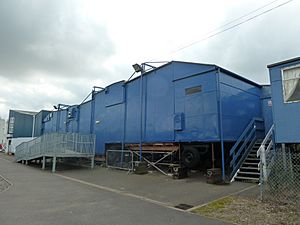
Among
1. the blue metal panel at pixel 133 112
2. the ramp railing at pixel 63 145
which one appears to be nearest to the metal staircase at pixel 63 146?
the ramp railing at pixel 63 145

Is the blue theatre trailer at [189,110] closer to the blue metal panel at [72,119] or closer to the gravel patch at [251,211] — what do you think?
the gravel patch at [251,211]

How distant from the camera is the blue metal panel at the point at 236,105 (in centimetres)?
1171

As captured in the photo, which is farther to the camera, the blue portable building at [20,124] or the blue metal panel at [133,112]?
the blue portable building at [20,124]

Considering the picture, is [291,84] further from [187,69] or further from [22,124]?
[22,124]

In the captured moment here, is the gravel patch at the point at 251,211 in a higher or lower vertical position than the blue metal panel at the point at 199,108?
lower

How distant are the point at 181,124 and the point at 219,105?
95.7 inches

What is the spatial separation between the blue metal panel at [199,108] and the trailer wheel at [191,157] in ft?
2.10

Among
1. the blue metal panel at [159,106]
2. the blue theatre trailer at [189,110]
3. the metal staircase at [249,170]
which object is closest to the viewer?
the metal staircase at [249,170]

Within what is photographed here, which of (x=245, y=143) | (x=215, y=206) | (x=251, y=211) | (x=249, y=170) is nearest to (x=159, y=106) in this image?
(x=245, y=143)

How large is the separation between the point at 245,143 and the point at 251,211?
19.8 feet

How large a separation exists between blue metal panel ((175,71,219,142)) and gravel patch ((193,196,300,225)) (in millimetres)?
4618

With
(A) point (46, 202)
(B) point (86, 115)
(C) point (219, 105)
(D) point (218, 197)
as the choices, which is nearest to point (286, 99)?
(C) point (219, 105)

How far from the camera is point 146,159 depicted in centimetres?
1571

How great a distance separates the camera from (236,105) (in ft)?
40.9
